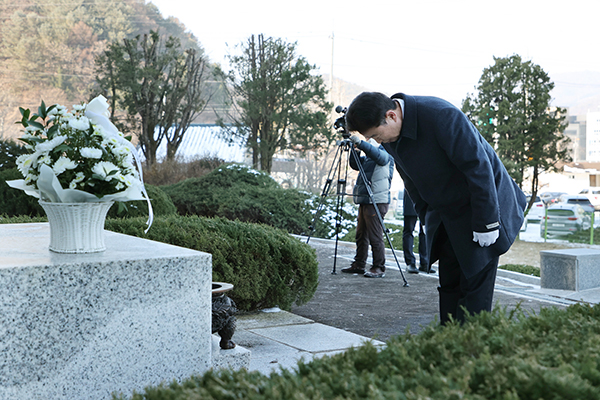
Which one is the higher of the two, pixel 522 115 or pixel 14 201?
pixel 522 115

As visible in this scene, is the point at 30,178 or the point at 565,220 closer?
A: the point at 30,178

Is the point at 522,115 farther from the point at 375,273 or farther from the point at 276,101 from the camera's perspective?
the point at 375,273

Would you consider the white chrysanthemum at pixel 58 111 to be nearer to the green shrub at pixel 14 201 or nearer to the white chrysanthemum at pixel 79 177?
the white chrysanthemum at pixel 79 177

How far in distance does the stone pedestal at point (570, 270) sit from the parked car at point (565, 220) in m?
9.20

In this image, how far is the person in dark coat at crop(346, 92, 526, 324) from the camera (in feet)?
8.96

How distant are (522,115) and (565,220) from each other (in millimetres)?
7140

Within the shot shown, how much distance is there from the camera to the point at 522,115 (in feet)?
68.0

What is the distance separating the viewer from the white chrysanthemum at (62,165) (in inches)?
83.7

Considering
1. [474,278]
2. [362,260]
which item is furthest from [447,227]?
[362,260]

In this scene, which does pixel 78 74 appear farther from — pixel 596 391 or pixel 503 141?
pixel 596 391

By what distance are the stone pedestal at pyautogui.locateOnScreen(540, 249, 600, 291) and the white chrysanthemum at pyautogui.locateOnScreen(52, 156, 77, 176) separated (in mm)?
5712

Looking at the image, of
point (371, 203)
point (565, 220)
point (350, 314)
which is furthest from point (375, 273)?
point (565, 220)

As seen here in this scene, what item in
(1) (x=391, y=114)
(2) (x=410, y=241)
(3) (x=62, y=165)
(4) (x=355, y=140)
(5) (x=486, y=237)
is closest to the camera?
(3) (x=62, y=165)

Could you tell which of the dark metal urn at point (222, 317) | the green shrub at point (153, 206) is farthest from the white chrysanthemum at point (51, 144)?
the green shrub at point (153, 206)
